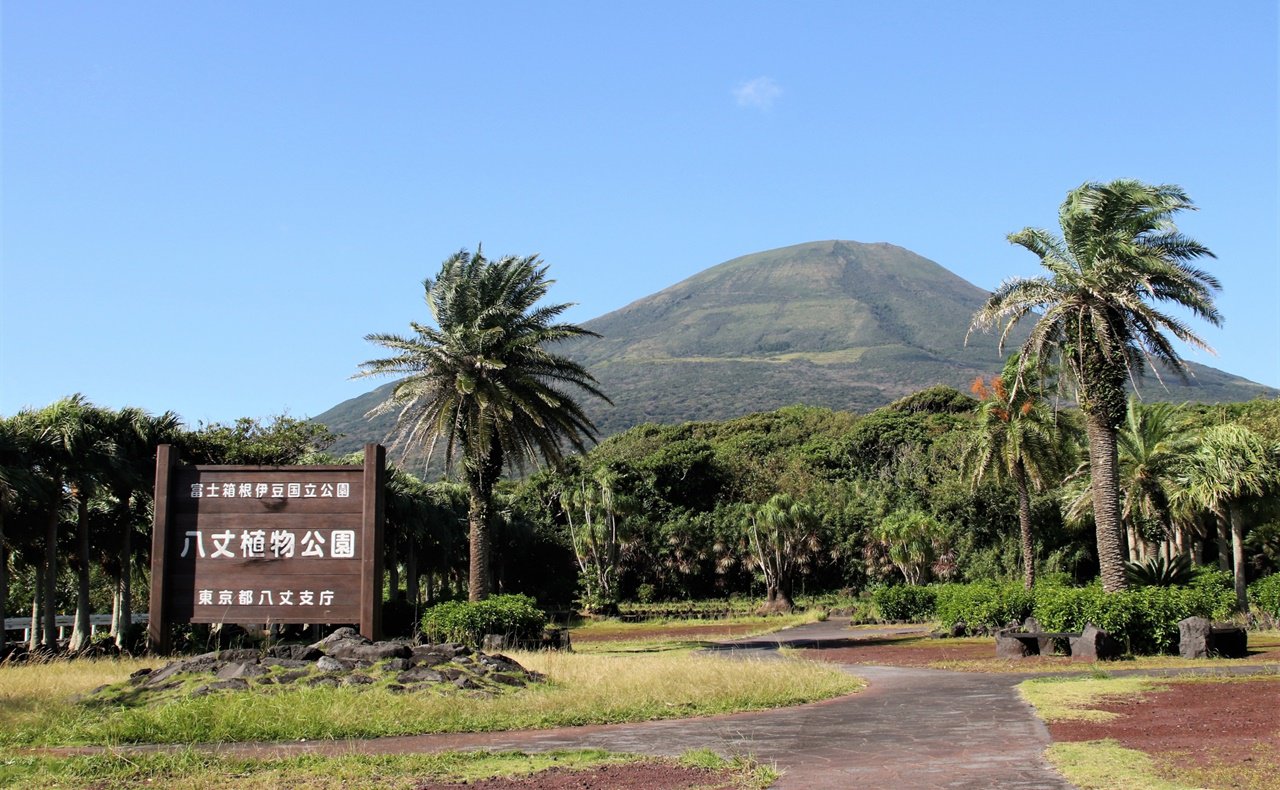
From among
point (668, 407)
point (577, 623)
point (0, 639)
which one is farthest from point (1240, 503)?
point (668, 407)

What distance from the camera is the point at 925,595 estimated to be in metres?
43.8

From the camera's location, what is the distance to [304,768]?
30.2ft

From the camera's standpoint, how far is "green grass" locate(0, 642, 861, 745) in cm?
1130

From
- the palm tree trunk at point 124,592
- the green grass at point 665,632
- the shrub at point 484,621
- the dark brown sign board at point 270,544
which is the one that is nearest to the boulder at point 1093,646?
the green grass at point 665,632

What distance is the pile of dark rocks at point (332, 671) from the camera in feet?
44.7

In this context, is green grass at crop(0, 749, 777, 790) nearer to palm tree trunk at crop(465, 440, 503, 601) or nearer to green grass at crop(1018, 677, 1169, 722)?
green grass at crop(1018, 677, 1169, 722)

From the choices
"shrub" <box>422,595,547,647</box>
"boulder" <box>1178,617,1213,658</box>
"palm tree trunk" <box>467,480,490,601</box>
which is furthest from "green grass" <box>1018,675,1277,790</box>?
"palm tree trunk" <box>467,480,490,601</box>

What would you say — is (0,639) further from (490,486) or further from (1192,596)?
(1192,596)

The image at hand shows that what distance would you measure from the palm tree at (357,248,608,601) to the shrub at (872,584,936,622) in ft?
63.5

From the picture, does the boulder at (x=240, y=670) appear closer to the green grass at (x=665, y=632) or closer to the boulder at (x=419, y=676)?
the boulder at (x=419, y=676)

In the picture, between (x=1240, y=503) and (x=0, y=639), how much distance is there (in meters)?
34.8

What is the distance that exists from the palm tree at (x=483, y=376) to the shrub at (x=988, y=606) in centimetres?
1262

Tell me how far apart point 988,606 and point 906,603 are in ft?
42.9

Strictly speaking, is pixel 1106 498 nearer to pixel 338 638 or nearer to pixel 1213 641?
pixel 1213 641
